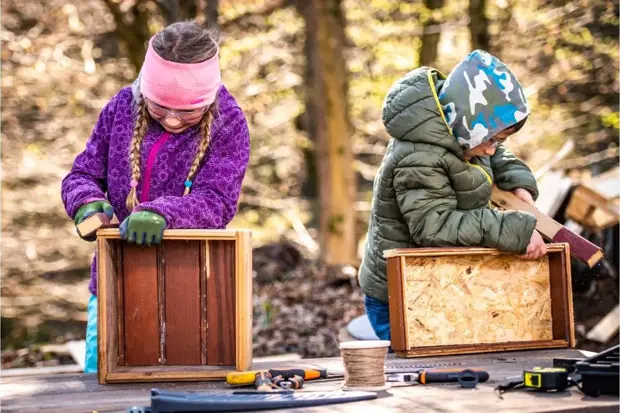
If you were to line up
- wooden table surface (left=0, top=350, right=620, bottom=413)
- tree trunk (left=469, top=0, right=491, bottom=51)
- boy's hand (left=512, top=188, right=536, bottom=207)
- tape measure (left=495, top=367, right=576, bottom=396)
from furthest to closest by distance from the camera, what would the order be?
tree trunk (left=469, top=0, right=491, bottom=51), boy's hand (left=512, top=188, right=536, bottom=207), tape measure (left=495, top=367, right=576, bottom=396), wooden table surface (left=0, top=350, right=620, bottom=413)

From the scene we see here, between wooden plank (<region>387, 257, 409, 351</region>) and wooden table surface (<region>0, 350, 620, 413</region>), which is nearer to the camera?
wooden table surface (<region>0, 350, 620, 413</region>)

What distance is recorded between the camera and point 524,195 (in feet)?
15.6

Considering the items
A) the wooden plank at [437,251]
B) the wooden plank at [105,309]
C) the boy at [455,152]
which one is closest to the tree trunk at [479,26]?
the boy at [455,152]

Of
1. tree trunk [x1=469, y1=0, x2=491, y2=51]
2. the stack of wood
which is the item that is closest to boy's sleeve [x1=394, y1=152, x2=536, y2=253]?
the stack of wood

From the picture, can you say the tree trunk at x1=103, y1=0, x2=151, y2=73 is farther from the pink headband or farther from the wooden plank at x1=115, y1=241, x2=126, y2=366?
the wooden plank at x1=115, y1=241, x2=126, y2=366

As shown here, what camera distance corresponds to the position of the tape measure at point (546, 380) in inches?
121

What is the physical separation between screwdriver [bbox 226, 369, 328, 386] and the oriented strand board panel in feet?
2.65

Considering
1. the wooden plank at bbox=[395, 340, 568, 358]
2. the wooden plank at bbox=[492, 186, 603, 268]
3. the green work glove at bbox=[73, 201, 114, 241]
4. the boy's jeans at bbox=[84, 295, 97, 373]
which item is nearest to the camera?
the green work glove at bbox=[73, 201, 114, 241]

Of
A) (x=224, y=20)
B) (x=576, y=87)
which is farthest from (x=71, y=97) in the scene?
(x=576, y=87)

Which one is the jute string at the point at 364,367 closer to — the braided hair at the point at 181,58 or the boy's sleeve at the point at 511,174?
the braided hair at the point at 181,58

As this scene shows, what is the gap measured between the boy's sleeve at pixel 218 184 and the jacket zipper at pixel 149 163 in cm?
19

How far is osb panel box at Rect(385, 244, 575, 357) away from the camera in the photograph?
424 cm

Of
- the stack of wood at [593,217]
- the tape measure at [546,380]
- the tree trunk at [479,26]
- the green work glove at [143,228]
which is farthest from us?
the tree trunk at [479,26]

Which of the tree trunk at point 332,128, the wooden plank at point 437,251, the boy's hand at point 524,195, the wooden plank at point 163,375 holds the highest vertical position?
the tree trunk at point 332,128
